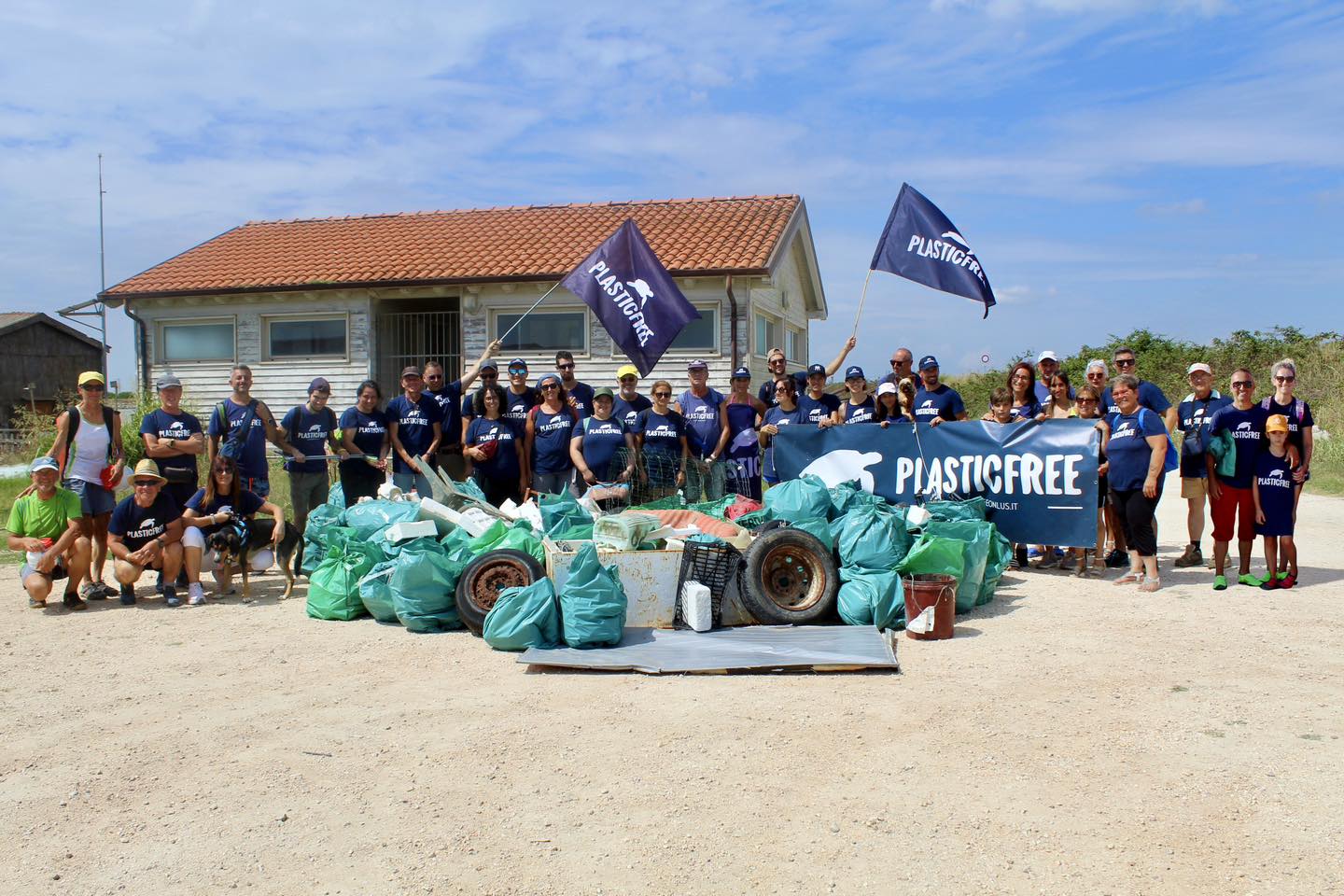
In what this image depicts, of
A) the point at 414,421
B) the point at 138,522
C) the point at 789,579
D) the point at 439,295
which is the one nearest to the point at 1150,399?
the point at 789,579

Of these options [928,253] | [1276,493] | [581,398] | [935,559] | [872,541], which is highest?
[928,253]

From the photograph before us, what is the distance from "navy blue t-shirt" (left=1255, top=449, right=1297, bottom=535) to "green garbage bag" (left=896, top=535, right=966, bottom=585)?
2602 mm

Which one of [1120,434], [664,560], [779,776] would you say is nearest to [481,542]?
[664,560]

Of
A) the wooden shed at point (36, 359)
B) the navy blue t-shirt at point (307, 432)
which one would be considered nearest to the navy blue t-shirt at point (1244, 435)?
the navy blue t-shirt at point (307, 432)

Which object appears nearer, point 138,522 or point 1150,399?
point 138,522

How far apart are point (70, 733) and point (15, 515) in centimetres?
371

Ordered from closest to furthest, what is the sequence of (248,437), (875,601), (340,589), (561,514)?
1. (875,601)
2. (340,589)
3. (561,514)
4. (248,437)

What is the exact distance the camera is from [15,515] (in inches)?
308

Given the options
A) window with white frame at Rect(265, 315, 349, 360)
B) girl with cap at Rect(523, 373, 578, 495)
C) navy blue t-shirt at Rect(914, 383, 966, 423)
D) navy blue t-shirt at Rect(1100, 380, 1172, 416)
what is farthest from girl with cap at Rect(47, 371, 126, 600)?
window with white frame at Rect(265, 315, 349, 360)

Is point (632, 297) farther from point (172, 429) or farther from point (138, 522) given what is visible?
point (138, 522)

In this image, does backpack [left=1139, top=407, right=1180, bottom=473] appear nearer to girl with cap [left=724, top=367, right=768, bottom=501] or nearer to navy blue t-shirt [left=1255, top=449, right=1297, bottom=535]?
navy blue t-shirt [left=1255, top=449, right=1297, bottom=535]

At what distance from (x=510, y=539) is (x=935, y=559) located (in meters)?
2.83

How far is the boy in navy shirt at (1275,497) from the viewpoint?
25.2 feet

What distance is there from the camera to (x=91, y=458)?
8125mm
